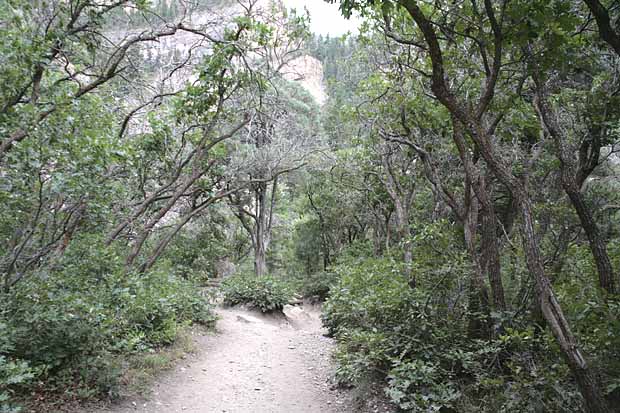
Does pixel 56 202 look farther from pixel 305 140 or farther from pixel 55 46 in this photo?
pixel 305 140

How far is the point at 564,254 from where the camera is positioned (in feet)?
17.1

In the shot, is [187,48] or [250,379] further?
[187,48]

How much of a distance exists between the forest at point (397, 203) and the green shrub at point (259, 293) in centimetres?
450

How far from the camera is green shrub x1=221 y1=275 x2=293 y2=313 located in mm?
14405

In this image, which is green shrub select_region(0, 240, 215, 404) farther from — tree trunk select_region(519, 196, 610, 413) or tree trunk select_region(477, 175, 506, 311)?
tree trunk select_region(477, 175, 506, 311)

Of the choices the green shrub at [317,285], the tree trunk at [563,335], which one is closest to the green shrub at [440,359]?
the tree trunk at [563,335]

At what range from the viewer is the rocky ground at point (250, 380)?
5.65m

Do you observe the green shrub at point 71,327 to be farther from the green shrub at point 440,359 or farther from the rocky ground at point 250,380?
the green shrub at point 440,359

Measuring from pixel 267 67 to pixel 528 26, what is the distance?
559cm

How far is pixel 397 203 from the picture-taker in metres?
10.3

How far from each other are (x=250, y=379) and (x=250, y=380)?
60 millimetres

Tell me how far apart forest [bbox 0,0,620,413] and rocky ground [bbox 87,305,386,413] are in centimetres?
44

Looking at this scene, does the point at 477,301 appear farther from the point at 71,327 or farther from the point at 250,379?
the point at 71,327

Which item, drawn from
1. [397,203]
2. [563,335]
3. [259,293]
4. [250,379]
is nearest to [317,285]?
[259,293]
